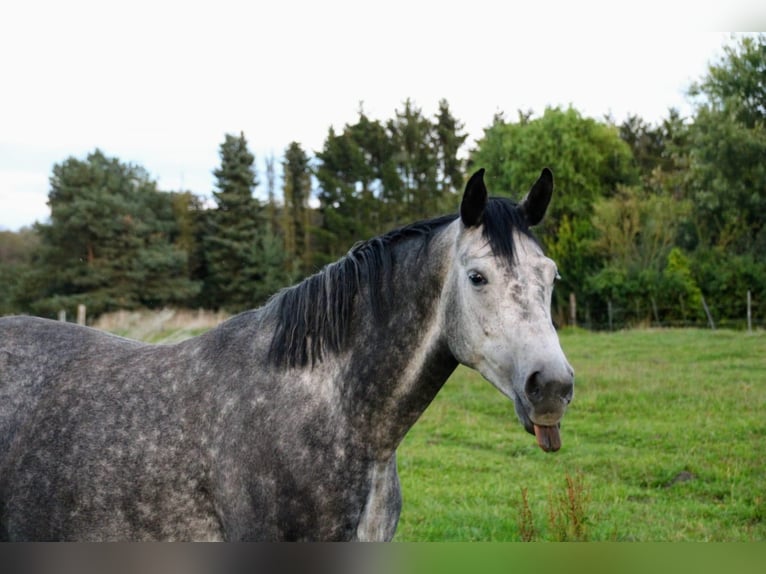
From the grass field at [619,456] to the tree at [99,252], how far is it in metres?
0.24

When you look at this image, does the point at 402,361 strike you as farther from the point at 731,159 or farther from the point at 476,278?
the point at 731,159

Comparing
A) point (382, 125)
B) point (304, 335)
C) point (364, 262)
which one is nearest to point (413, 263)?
point (364, 262)

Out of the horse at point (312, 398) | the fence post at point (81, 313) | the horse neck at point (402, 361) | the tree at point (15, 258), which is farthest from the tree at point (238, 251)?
the horse neck at point (402, 361)

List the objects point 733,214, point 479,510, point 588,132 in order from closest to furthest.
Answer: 1. point 479,510
2. point 733,214
3. point 588,132

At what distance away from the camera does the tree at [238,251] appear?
4.10m

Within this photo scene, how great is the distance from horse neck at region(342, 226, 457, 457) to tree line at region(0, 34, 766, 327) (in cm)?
255

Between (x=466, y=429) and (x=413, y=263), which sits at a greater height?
(x=413, y=263)

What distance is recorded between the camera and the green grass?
3.10 m

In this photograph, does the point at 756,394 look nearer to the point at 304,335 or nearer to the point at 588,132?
the point at 588,132

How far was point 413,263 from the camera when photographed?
1.64m

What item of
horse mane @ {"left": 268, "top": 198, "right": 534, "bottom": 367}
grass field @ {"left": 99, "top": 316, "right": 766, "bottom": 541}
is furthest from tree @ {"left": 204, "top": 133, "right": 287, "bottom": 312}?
horse mane @ {"left": 268, "top": 198, "right": 534, "bottom": 367}

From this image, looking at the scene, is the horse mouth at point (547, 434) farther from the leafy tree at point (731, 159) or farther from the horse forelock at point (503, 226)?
the leafy tree at point (731, 159)

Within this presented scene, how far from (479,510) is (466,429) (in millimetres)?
1427

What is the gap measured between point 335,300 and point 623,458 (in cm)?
286
